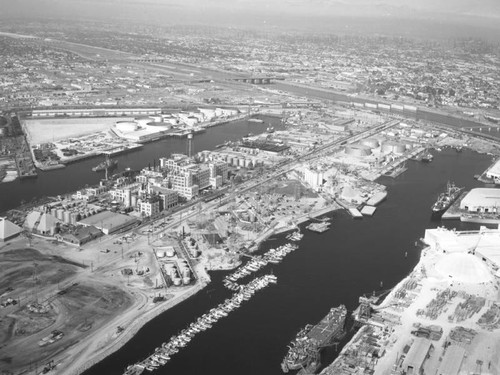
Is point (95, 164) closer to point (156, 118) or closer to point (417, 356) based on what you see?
point (156, 118)

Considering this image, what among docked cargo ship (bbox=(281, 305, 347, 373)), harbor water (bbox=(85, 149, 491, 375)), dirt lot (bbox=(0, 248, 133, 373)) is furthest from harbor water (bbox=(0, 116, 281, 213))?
docked cargo ship (bbox=(281, 305, 347, 373))

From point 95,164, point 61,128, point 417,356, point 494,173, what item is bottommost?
point 61,128

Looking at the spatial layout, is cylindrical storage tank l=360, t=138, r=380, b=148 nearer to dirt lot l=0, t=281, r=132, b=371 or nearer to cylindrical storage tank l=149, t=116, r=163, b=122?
cylindrical storage tank l=149, t=116, r=163, b=122

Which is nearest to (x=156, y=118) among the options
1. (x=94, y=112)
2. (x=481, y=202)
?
(x=94, y=112)

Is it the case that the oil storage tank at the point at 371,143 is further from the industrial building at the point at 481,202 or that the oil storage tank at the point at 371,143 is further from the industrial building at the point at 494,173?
the industrial building at the point at 481,202

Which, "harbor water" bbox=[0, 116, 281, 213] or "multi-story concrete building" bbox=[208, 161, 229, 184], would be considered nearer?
"harbor water" bbox=[0, 116, 281, 213]

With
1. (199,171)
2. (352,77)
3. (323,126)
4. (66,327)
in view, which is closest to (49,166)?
(199,171)

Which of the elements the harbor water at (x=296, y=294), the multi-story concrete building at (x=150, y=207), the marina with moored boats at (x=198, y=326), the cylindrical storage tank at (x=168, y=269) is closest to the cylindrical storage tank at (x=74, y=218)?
the multi-story concrete building at (x=150, y=207)

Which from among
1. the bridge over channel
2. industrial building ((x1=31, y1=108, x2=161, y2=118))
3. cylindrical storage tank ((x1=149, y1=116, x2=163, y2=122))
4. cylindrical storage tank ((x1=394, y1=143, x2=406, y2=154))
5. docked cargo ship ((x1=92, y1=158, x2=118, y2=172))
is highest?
cylindrical storage tank ((x1=394, y1=143, x2=406, y2=154))
